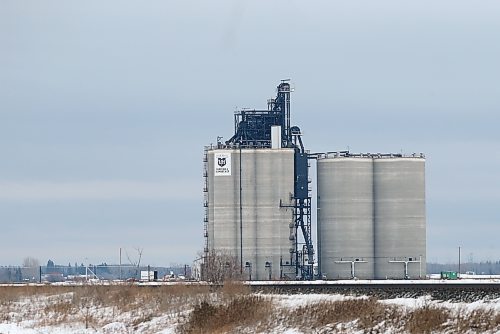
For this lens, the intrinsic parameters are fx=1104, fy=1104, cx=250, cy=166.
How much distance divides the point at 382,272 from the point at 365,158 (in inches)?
462

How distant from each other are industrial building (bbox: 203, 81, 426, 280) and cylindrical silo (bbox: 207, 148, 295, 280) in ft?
0.33

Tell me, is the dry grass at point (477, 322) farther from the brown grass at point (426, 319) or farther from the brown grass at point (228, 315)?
the brown grass at point (228, 315)

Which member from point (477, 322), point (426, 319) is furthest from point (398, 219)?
point (477, 322)

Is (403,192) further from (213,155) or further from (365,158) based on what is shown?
(213,155)

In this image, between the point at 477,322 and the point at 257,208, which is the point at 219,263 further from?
the point at 477,322

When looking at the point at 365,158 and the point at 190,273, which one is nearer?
the point at 365,158

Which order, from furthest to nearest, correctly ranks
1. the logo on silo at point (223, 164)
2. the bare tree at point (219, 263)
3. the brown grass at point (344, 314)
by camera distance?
the logo on silo at point (223, 164)
the bare tree at point (219, 263)
the brown grass at point (344, 314)

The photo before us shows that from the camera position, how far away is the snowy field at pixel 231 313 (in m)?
39.4

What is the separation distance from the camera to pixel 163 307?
5225 cm

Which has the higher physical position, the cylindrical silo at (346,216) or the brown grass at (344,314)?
the cylindrical silo at (346,216)

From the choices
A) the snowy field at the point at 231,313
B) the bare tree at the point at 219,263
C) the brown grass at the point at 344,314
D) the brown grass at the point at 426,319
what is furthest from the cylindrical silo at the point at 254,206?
the brown grass at the point at 426,319

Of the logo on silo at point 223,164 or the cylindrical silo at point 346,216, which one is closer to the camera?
the cylindrical silo at point 346,216

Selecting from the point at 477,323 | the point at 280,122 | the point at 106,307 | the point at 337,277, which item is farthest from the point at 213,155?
the point at 477,323

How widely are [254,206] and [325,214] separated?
7.23 meters
